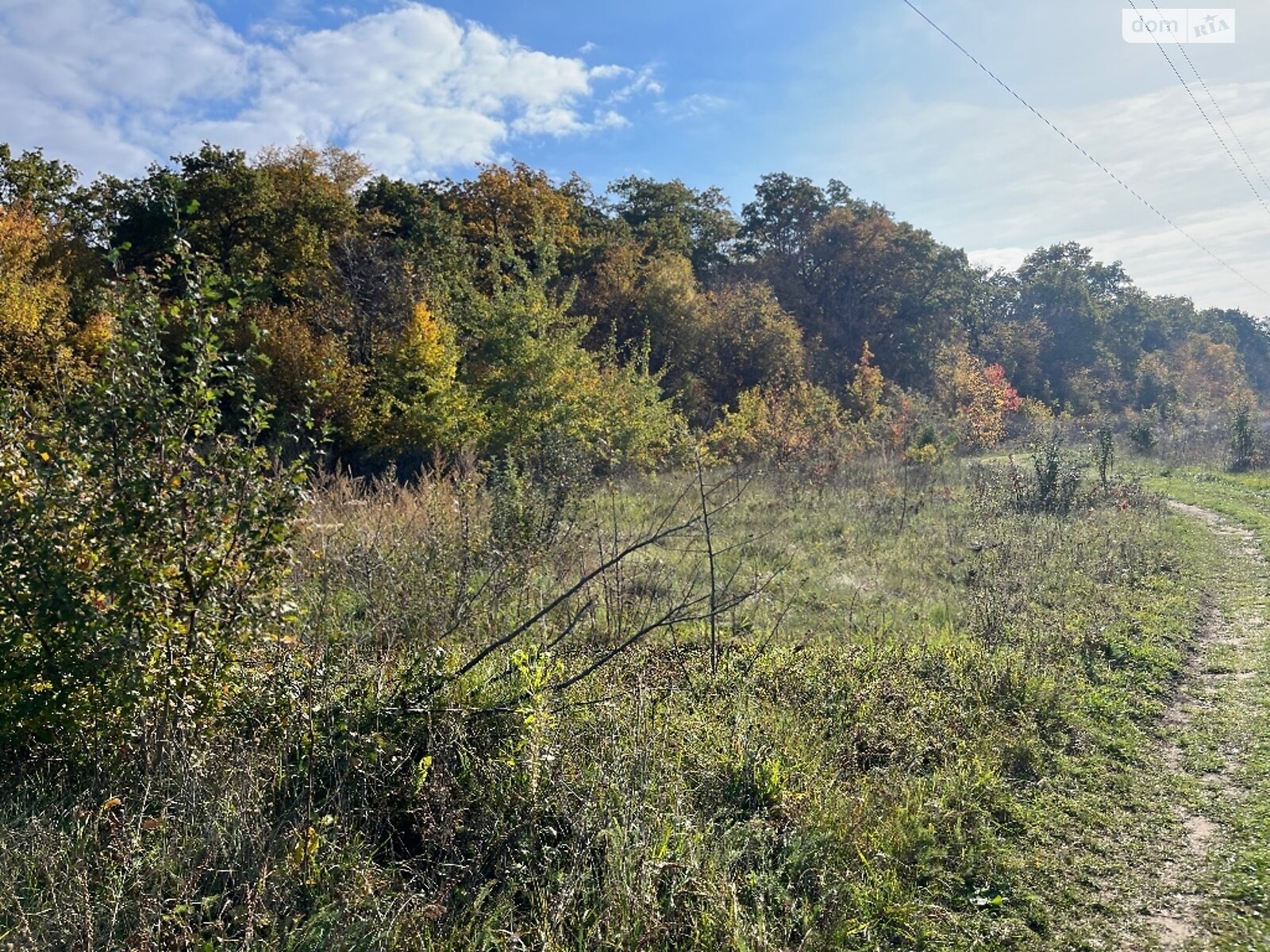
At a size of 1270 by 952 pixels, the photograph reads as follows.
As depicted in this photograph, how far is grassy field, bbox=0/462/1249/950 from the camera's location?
10.0 feet

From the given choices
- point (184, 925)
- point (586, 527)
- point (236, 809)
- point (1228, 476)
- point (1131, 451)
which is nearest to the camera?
point (184, 925)

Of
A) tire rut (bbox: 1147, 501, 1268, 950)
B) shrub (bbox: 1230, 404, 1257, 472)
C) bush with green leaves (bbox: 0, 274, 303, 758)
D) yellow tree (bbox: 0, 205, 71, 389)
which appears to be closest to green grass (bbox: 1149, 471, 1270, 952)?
tire rut (bbox: 1147, 501, 1268, 950)

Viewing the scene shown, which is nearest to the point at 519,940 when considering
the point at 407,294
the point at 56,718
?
the point at 56,718

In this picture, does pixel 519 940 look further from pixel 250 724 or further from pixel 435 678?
pixel 250 724

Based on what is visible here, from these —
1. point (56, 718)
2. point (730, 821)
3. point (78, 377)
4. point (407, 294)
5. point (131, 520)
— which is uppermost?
point (407, 294)

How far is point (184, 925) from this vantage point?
9.07 ft

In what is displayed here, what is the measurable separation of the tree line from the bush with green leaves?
0.78 feet

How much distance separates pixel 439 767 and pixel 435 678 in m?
0.44

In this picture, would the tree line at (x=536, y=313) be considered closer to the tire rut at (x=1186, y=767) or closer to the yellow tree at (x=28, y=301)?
the yellow tree at (x=28, y=301)

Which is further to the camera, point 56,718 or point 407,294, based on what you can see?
point 407,294

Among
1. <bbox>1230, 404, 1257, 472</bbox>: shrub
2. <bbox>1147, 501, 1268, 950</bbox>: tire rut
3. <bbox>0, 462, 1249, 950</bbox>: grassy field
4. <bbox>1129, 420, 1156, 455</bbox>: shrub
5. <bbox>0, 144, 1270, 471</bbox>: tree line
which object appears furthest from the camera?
<bbox>1129, 420, 1156, 455</bbox>: shrub

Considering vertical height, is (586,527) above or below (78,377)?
below

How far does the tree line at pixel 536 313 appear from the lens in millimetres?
17312

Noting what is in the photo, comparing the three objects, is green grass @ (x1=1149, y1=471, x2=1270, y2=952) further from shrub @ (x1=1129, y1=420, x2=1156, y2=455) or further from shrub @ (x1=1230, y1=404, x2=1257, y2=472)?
shrub @ (x1=1129, y1=420, x2=1156, y2=455)
